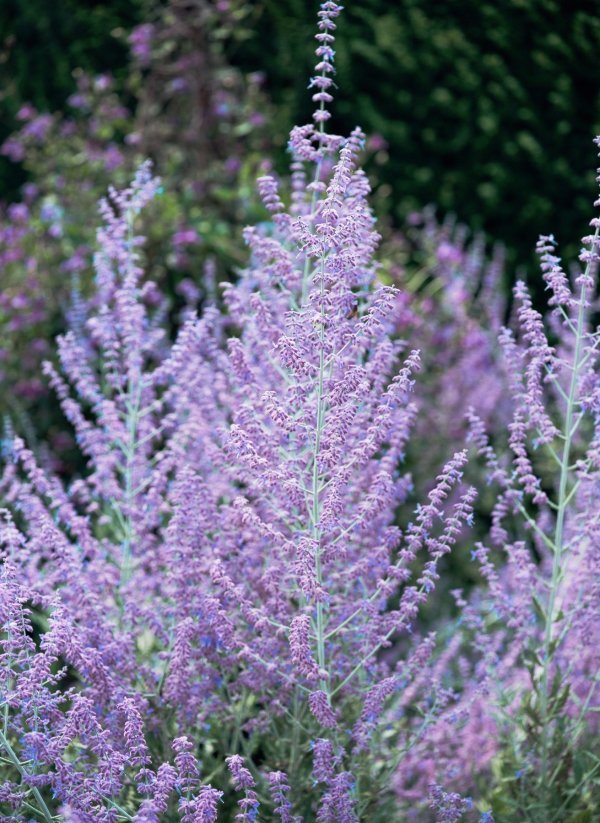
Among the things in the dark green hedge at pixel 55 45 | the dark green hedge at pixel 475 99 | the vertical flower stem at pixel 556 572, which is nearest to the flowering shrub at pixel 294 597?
the vertical flower stem at pixel 556 572

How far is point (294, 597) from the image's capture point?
112 inches

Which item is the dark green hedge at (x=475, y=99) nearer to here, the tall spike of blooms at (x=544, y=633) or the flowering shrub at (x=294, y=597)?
the flowering shrub at (x=294, y=597)

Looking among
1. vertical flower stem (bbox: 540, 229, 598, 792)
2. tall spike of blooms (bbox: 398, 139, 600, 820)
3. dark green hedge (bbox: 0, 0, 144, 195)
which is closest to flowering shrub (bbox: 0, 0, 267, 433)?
dark green hedge (bbox: 0, 0, 144, 195)

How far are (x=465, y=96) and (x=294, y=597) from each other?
4273 mm

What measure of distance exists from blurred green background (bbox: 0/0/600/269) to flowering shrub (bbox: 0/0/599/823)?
292 cm

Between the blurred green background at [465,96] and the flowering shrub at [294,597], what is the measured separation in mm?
2922

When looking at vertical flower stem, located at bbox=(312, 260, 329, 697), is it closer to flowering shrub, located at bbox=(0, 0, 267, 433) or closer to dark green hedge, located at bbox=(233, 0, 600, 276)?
flowering shrub, located at bbox=(0, 0, 267, 433)

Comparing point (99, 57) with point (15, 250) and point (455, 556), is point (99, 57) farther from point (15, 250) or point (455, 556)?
point (455, 556)

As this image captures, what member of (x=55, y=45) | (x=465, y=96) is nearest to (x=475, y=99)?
(x=465, y=96)

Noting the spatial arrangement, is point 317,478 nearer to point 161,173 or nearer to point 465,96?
point 161,173

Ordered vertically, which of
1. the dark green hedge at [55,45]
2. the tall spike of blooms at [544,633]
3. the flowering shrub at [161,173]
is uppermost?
the dark green hedge at [55,45]

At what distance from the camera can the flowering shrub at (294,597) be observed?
234 centimetres

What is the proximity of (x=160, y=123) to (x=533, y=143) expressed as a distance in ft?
6.41

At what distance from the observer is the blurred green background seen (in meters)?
5.98
